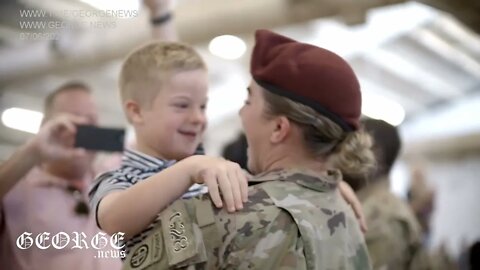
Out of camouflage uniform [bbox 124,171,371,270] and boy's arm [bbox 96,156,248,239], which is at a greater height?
boy's arm [bbox 96,156,248,239]

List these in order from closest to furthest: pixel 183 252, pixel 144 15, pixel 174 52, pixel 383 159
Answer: pixel 183 252 < pixel 174 52 < pixel 144 15 < pixel 383 159

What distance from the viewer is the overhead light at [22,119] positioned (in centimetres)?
76

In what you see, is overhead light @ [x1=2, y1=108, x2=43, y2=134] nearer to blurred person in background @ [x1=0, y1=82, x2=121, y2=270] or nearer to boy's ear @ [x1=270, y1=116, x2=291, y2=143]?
blurred person in background @ [x1=0, y1=82, x2=121, y2=270]

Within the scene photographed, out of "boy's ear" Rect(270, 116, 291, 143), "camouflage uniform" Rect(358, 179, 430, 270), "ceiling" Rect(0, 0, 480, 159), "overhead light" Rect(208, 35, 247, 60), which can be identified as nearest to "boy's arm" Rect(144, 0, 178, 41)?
"ceiling" Rect(0, 0, 480, 159)

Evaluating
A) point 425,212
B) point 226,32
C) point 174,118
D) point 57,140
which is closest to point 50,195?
point 57,140

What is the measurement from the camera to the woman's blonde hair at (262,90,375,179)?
2.14ft

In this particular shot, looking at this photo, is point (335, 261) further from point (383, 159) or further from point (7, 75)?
point (383, 159)

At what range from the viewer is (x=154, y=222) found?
612 millimetres

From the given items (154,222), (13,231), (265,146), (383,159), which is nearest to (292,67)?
(265,146)

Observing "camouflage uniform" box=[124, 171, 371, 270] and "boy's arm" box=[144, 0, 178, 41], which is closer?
"camouflage uniform" box=[124, 171, 371, 270]

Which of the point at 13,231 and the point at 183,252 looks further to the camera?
the point at 13,231

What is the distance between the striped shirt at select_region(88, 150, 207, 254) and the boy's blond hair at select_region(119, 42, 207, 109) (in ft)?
0.18

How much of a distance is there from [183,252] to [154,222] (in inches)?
1.9

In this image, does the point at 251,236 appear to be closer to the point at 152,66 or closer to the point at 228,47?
the point at 152,66
